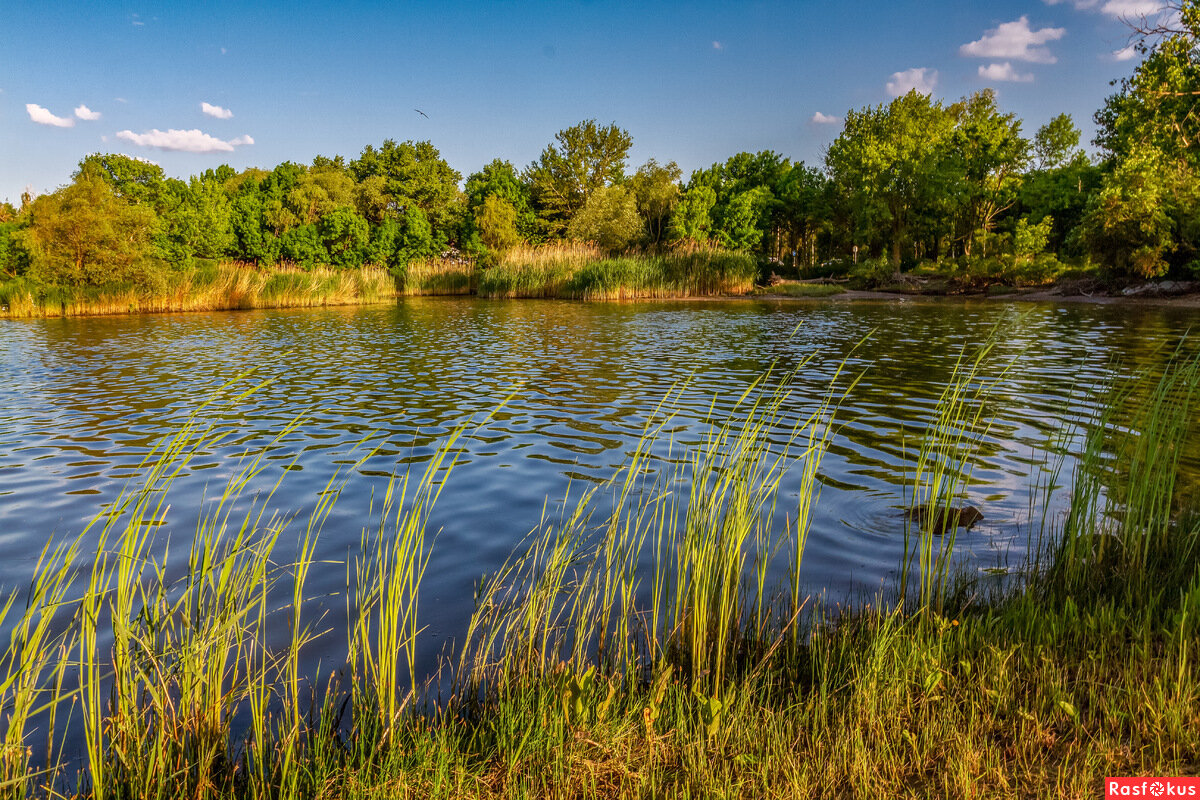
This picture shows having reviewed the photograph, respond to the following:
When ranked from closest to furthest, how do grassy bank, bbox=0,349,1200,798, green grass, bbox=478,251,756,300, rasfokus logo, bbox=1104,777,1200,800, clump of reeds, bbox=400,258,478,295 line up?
rasfokus logo, bbox=1104,777,1200,800 < grassy bank, bbox=0,349,1200,798 < green grass, bbox=478,251,756,300 < clump of reeds, bbox=400,258,478,295

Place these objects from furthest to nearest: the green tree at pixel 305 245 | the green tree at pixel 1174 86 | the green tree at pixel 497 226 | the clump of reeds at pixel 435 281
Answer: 1. the green tree at pixel 497 226
2. the green tree at pixel 305 245
3. the clump of reeds at pixel 435 281
4. the green tree at pixel 1174 86

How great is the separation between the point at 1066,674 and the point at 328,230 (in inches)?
2258

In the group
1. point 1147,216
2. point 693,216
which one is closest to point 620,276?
point 1147,216

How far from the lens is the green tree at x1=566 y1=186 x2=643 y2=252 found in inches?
2003

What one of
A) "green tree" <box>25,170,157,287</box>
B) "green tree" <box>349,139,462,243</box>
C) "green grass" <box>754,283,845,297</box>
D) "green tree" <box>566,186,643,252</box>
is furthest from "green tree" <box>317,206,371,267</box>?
"green grass" <box>754,283,845,297</box>

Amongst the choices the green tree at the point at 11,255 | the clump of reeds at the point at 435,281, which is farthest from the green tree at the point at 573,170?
the green tree at the point at 11,255

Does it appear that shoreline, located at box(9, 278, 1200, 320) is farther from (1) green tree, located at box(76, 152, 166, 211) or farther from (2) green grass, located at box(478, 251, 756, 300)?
(1) green tree, located at box(76, 152, 166, 211)

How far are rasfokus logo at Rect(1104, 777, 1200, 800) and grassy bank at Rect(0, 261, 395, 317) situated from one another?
1280 inches

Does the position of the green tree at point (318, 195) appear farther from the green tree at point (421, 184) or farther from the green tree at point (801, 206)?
the green tree at point (801, 206)

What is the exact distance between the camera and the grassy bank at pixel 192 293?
26.6 m

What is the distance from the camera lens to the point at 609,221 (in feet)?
167

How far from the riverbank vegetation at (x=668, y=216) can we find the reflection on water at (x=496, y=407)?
716 centimetres

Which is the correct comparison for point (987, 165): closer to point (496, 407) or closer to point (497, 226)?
point (497, 226)

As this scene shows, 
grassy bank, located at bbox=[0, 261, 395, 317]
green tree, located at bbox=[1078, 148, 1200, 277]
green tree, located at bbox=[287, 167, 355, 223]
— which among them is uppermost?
green tree, located at bbox=[287, 167, 355, 223]
